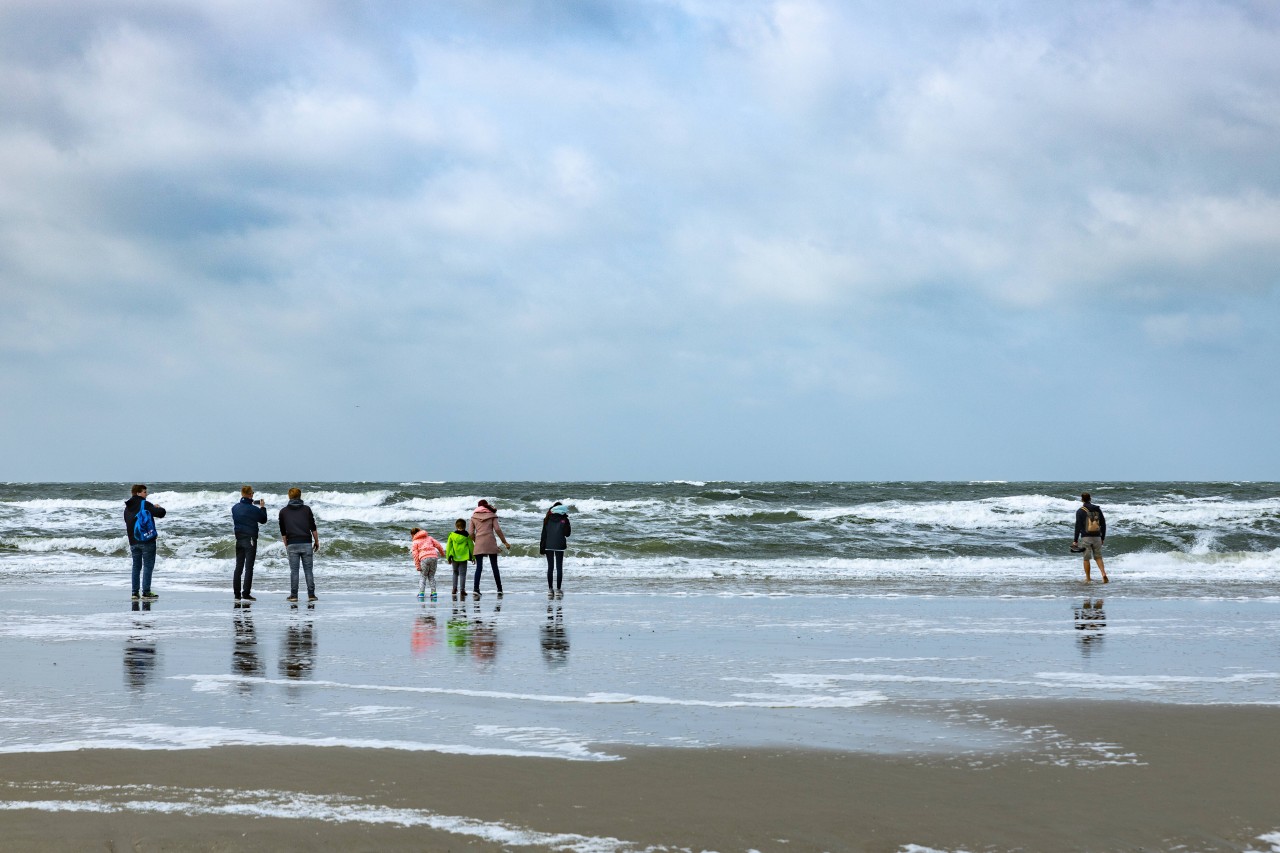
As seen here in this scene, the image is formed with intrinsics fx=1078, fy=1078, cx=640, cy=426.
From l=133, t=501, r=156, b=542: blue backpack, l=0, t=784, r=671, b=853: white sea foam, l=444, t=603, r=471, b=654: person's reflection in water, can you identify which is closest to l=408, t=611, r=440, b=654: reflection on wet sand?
l=444, t=603, r=471, b=654: person's reflection in water

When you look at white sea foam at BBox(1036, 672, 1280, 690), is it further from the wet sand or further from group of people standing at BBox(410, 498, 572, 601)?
group of people standing at BBox(410, 498, 572, 601)

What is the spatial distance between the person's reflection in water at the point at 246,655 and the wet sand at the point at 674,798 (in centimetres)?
314

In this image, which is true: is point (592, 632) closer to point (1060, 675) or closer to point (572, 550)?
point (1060, 675)

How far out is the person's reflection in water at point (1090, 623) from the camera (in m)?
12.2

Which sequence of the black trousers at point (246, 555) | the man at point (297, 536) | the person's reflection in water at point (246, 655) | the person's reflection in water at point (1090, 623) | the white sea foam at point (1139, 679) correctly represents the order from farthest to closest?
1. the black trousers at point (246, 555)
2. the man at point (297, 536)
3. the person's reflection in water at point (1090, 623)
4. the person's reflection in water at point (246, 655)
5. the white sea foam at point (1139, 679)

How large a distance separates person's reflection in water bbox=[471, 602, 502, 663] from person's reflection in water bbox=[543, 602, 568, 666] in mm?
569

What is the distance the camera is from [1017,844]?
4.95 metres

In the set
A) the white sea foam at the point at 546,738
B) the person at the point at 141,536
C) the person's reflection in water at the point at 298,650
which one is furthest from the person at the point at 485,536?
the white sea foam at the point at 546,738

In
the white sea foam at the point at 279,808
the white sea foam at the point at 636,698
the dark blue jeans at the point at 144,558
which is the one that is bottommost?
the white sea foam at the point at 636,698

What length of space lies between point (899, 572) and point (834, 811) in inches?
798

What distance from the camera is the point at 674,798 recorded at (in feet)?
18.6

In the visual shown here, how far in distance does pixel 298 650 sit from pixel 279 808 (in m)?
6.36

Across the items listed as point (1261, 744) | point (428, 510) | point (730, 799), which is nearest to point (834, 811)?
point (730, 799)

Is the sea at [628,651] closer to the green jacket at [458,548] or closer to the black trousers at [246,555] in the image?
the black trousers at [246,555]
